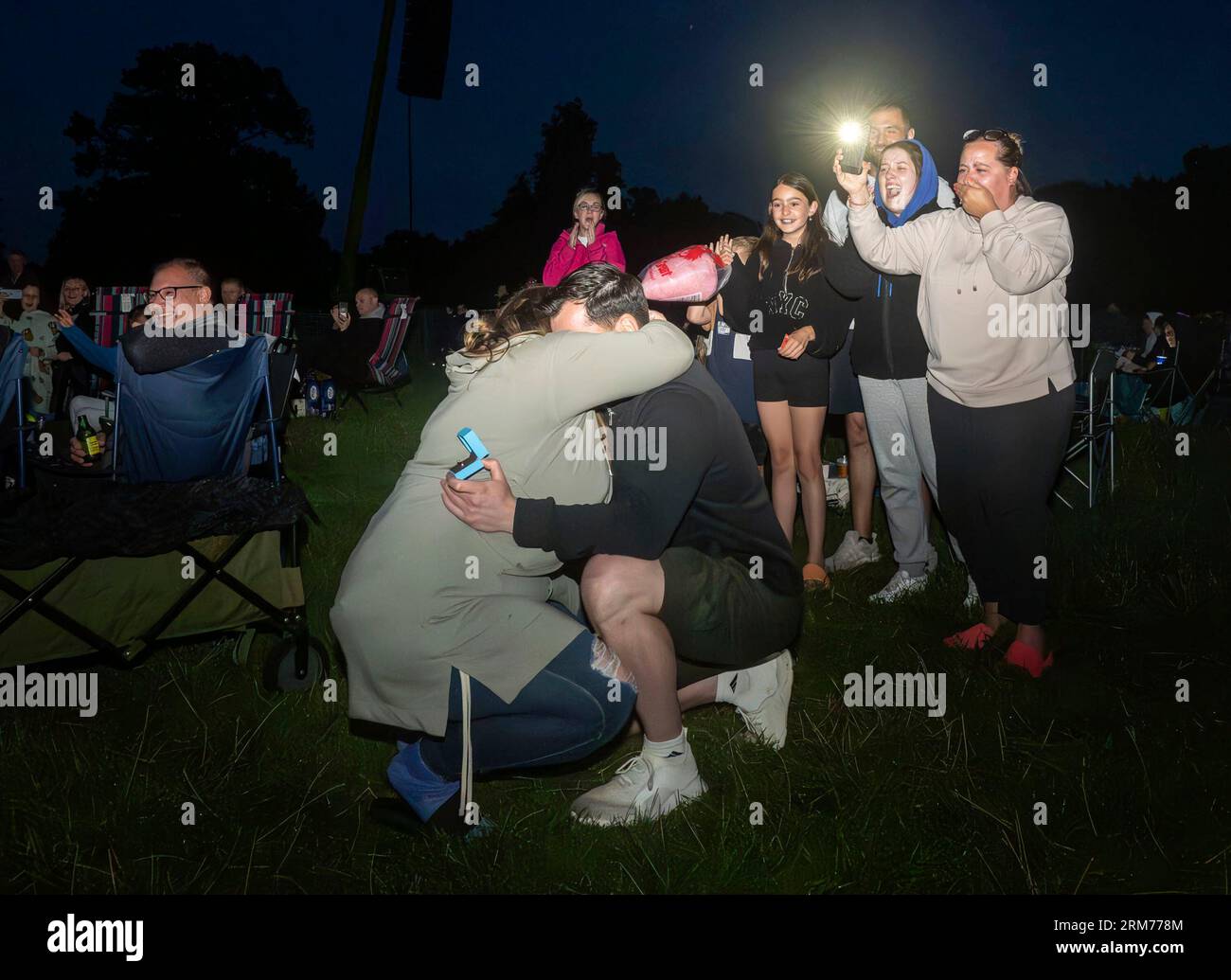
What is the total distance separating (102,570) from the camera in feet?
Answer: 10.2

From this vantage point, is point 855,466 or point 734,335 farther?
point 734,335

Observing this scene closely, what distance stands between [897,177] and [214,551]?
2.91 meters

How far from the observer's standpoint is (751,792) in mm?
2814

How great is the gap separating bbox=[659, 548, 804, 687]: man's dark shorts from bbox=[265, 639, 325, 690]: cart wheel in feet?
4.79

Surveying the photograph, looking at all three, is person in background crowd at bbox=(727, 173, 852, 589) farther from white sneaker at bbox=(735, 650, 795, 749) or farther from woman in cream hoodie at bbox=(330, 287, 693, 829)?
woman in cream hoodie at bbox=(330, 287, 693, 829)

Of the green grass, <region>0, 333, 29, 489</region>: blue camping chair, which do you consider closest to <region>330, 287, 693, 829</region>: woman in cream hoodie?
the green grass

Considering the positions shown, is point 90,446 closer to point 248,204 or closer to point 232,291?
point 232,291

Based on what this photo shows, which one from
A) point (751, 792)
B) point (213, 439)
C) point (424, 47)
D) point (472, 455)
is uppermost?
point (424, 47)

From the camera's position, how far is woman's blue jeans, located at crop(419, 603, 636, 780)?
2.49m

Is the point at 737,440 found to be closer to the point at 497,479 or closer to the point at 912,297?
the point at 497,479

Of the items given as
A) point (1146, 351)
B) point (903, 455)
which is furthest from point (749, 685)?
point (1146, 351)

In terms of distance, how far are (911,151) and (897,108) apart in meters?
0.50
